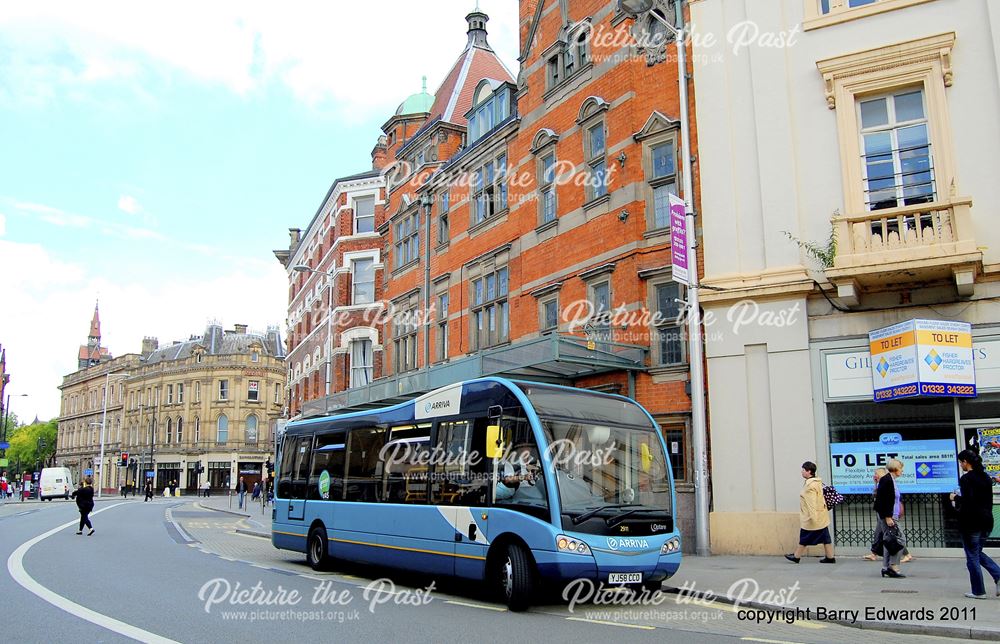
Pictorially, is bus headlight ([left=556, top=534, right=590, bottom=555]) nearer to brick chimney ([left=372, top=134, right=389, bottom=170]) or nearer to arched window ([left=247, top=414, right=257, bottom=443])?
brick chimney ([left=372, top=134, right=389, bottom=170])

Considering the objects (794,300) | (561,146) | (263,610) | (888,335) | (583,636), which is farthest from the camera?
(561,146)

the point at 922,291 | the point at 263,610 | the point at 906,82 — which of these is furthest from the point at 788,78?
the point at 263,610

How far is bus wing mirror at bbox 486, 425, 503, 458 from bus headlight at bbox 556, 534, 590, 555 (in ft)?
5.24

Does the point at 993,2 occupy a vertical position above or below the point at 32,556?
above

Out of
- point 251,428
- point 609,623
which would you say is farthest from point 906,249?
point 251,428

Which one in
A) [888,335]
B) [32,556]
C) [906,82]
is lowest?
[32,556]

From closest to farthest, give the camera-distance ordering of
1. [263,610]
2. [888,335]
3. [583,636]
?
1. [583,636]
2. [263,610]
3. [888,335]

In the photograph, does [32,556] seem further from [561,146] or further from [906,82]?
[906,82]

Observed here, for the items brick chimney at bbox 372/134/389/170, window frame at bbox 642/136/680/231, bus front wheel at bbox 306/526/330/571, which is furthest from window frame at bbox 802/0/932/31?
brick chimney at bbox 372/134/389/170

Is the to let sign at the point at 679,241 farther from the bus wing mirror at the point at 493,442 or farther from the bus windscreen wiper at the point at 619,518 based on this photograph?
the bus windscreen wiper at the point at 619,518

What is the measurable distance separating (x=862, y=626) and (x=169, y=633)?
291 inches

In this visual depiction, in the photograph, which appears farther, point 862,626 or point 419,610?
point 419,610

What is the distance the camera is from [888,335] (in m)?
15.0

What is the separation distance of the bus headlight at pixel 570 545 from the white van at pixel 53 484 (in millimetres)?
63166
